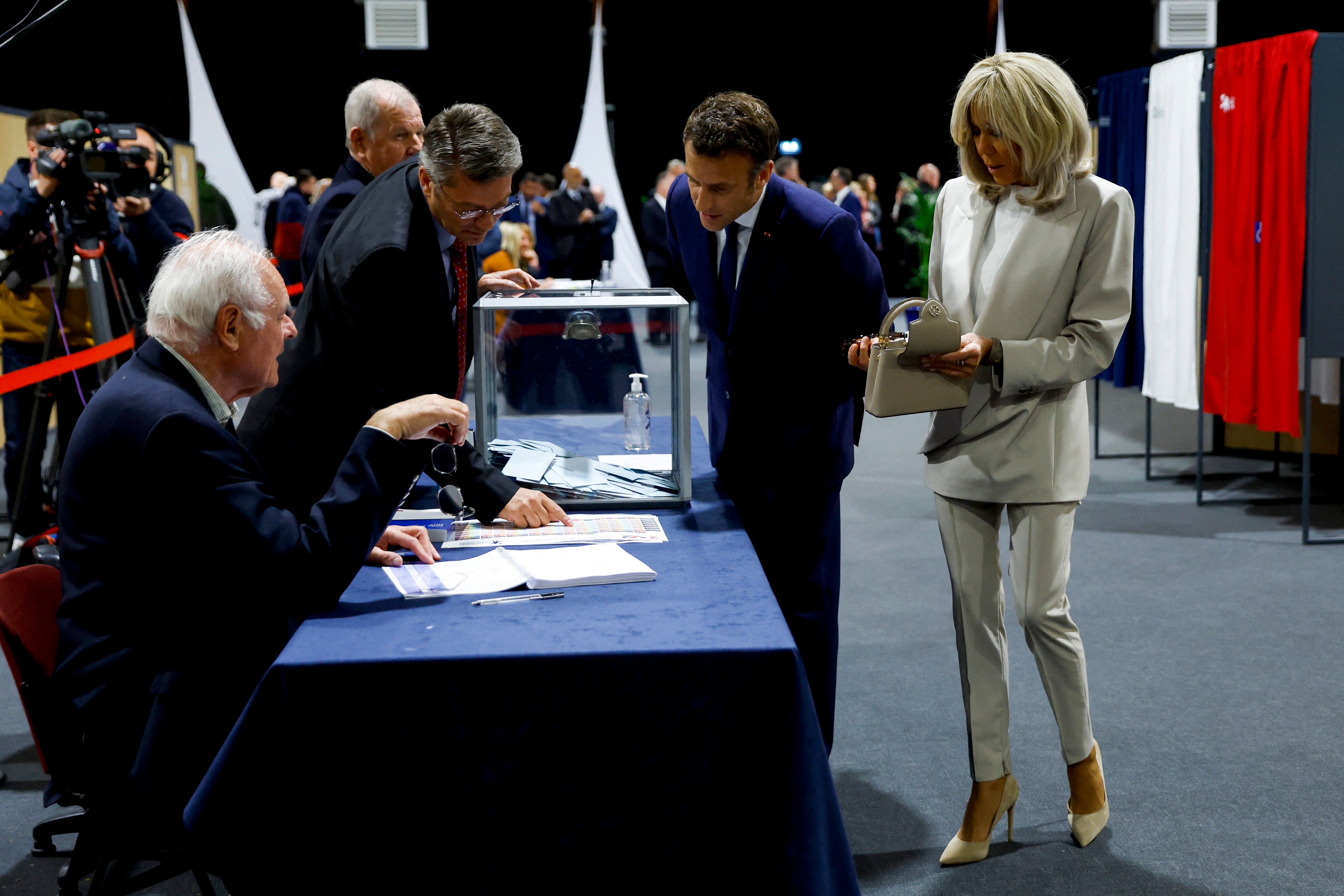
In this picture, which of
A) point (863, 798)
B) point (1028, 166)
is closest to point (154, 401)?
point (1028, 166)

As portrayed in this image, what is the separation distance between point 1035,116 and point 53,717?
1.81 m

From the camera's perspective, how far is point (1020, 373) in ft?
6.93

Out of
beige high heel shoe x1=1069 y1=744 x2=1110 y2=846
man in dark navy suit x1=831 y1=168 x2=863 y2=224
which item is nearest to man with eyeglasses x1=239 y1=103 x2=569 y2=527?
beige high heel shoe x1=1069 y1=744 x2=1110 y2=846

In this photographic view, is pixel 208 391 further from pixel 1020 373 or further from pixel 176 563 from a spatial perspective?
pixel 1020 373

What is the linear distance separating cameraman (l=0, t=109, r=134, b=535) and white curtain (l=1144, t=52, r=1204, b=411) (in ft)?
13.8

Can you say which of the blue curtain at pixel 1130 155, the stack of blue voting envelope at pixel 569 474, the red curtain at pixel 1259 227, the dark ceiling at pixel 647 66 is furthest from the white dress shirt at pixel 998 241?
the dark ceiling at pixel 647 66

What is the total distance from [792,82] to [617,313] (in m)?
14.1

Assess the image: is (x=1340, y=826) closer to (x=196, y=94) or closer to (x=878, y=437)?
(x=878, y=437)

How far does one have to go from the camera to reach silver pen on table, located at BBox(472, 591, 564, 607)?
5.60 feet

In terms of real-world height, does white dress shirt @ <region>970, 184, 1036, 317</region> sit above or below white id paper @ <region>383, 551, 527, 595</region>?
above

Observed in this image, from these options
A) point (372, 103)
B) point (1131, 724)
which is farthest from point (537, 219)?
point (1131, 724)

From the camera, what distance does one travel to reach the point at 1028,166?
2.05 m

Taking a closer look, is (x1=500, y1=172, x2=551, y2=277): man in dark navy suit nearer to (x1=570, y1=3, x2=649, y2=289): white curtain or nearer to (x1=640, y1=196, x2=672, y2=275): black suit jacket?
(x1=570, y1=3, x2=649, y2=289): white curtain

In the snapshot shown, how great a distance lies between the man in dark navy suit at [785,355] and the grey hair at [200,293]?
892 millimetres
